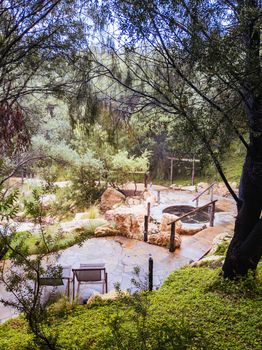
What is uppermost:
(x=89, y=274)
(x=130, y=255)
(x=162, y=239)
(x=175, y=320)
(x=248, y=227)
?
(x=248, y=227)

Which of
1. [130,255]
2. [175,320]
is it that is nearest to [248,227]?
[175,320]

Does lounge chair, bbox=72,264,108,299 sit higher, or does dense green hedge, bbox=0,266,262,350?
dense green hedge, bbox=0,266,262,350

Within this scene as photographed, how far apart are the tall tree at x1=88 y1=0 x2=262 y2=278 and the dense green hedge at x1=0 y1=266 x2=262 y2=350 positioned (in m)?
0.43

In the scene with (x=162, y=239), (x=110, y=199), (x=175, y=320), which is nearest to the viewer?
(x=175, y=320)

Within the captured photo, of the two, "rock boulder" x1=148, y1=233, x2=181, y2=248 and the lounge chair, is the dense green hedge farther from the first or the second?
"rock boulder" x1=148, y1=233, x2=181, y2=248

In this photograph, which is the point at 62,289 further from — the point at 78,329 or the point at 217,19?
the point at 217,19

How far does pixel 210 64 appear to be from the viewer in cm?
234

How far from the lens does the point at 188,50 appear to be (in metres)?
2.51

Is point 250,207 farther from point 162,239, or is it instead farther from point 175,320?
point 162,239

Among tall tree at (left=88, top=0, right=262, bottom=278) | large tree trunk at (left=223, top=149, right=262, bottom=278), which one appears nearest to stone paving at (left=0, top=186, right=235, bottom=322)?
large tree trunk at (left=223, top=149, right=262, bottom=278)

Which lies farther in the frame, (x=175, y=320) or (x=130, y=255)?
(x=130, y=255)

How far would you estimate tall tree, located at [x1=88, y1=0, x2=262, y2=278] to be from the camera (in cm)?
236

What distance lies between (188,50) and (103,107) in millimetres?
1357

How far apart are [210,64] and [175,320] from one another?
2.46 meters
